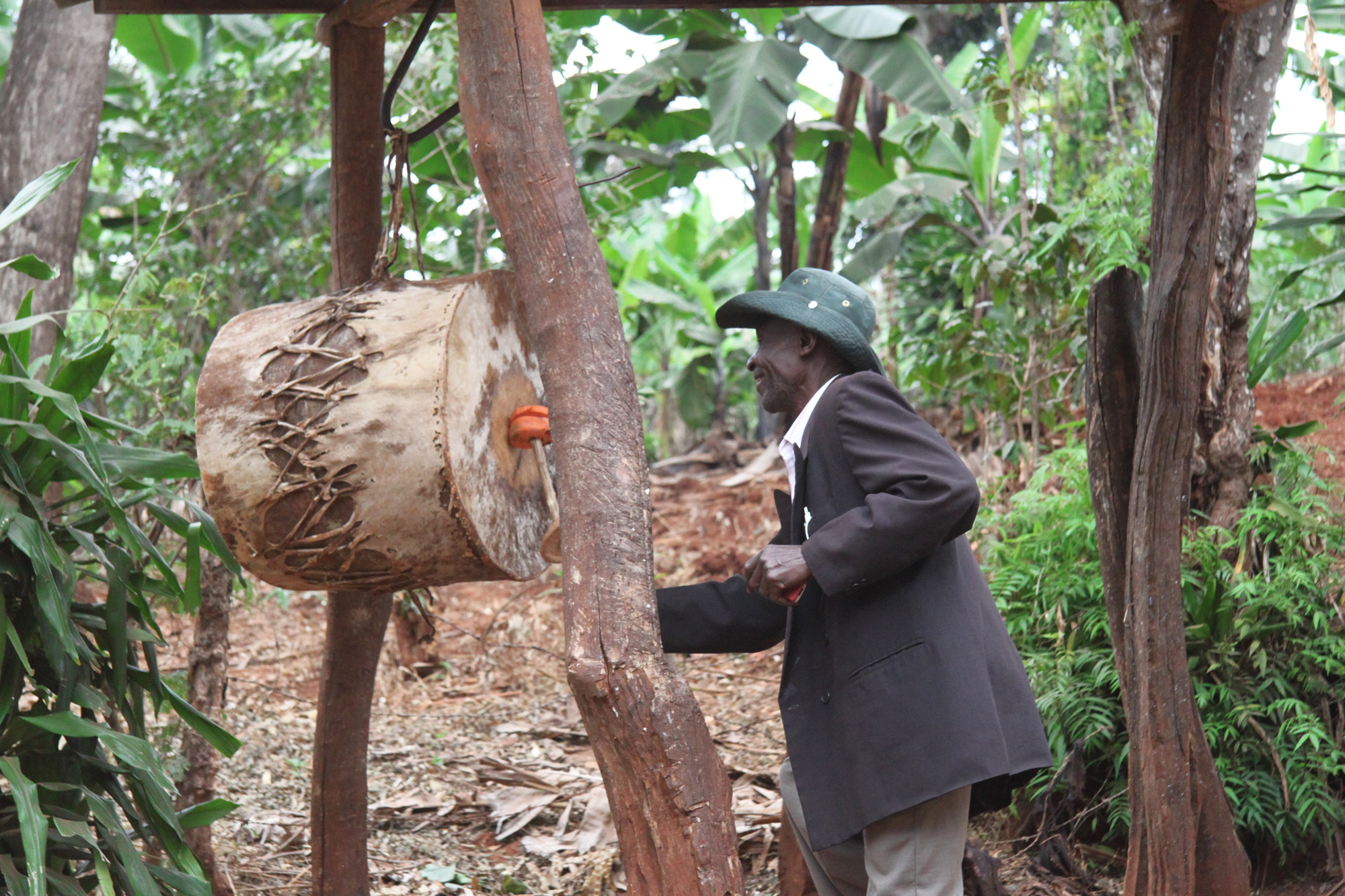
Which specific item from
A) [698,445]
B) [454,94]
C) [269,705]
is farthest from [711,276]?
[269,705]

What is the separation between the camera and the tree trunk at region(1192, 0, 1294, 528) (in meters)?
3.90

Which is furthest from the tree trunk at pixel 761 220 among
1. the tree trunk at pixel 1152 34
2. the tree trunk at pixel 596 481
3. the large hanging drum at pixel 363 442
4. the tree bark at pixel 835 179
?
the tree trunk at pixel 596 481

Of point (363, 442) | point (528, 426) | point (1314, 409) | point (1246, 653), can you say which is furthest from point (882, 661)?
point (1314, 409)

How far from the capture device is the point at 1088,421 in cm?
328

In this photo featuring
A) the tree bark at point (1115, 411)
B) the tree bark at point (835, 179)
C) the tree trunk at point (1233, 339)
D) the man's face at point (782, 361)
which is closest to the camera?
the man's face at point (782, 361)

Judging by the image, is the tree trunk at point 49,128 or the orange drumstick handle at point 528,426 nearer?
the orange drumstick handle at point 528,426

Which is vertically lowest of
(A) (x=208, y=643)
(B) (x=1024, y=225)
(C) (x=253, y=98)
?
(A) (x=208, y=643)

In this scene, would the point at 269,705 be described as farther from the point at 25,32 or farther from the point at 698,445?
the point at 698,445

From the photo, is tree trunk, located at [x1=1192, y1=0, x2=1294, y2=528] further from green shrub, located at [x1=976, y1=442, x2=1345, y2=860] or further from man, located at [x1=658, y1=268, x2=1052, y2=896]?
man, located at [x1=658, y1=268, x2=1052, y2=896]

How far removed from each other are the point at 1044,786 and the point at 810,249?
4721mm

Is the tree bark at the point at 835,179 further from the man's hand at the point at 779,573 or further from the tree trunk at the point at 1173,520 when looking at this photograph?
the man's hand at the point at 779,573

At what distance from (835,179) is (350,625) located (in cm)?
570

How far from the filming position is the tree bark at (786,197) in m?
7.93

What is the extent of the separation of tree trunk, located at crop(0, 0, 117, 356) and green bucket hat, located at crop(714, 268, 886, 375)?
360cm
